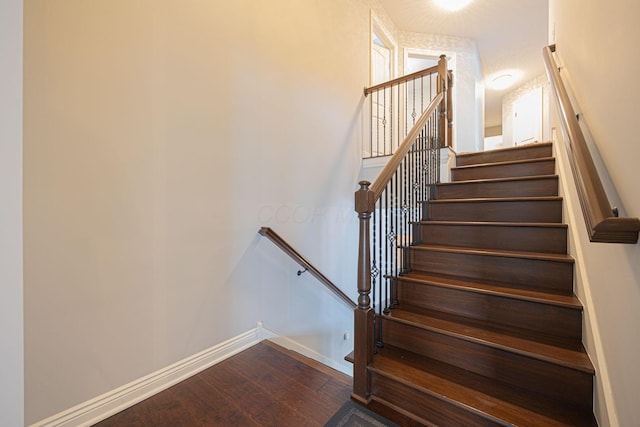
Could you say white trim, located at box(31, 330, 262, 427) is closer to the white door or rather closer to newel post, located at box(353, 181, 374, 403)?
newel post, located at box(353, 181, 374, 403)

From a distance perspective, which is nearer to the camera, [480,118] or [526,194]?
[526,194]

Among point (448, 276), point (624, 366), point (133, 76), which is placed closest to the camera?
point (624, 366)

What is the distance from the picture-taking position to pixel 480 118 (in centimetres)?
552

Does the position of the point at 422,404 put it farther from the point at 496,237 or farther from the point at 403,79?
the point at 403,79

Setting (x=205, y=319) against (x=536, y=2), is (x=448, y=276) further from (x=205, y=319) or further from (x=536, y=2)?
(x=536, y=2)

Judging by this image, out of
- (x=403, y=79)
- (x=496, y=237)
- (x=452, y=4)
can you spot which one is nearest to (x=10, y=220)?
(x=496, y=237)

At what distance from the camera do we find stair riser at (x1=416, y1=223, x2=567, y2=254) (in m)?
1.74

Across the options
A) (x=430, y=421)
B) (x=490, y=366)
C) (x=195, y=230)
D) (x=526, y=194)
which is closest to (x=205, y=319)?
(x=195, y=230)

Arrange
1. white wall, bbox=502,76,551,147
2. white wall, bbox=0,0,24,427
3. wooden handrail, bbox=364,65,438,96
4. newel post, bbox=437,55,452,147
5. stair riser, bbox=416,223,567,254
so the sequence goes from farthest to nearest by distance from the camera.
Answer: white wall, bbox=502,76,551,147 < wooden handrail, bbox=364,65,438,96 < newel post, bbox=437,55,452,147 < stair riser, bbox=416,223,567,254 < white wall, bbox=0,0,24,427

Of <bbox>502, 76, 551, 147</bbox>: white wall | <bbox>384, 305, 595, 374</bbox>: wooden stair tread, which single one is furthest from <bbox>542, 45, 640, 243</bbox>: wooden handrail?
<bbox>502, 76, 551, 147</bbox>: white wall

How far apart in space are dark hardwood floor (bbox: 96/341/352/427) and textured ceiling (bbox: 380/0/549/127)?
492cm

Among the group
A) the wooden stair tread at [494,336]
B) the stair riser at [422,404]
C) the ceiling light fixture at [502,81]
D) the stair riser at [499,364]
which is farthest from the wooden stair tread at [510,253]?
the ceiling light fixture at [502,81]

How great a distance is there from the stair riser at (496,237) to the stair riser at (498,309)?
0.51 m

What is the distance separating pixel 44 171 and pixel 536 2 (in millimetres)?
5786
